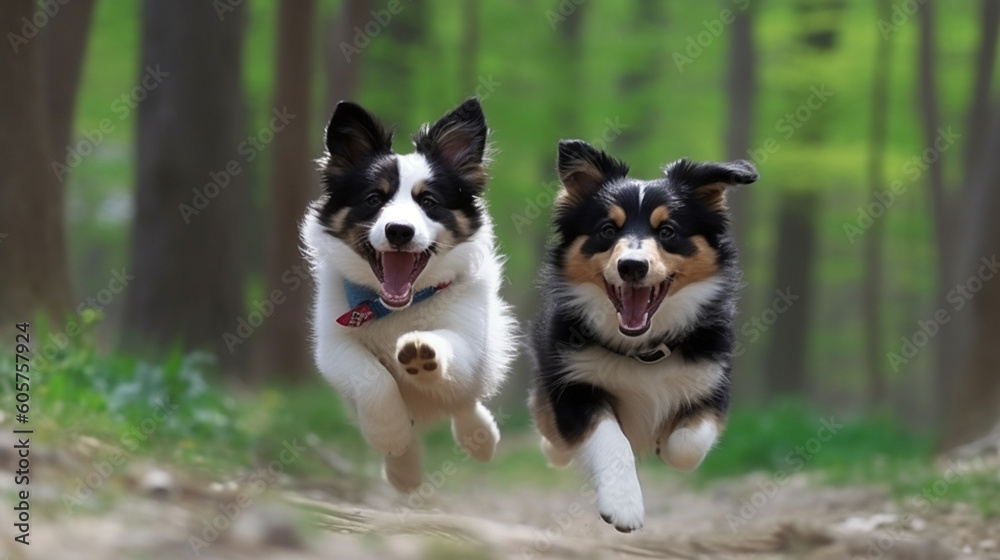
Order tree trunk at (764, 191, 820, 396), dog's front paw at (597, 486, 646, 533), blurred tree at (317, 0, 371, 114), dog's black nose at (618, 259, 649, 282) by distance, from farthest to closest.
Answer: tree trunk at (764, 191, 820, 396) < blurred tree at (317, 0, 371, 114) < dog's black nose at (618, 259, 649, 282) < dog's front paw at (597, 486, 646, 533)

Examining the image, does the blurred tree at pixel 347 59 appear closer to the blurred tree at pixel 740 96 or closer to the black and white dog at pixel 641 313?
the blurred tree at pixel 740 96

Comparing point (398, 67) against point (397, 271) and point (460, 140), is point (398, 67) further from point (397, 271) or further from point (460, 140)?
point (397, 271)

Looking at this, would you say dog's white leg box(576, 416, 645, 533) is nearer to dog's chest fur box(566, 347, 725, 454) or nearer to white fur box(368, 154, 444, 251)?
dog's chest fur box(566, 347, 725, 454)

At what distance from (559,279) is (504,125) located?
13238mm

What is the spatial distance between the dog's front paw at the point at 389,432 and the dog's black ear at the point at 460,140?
1204 millimetres

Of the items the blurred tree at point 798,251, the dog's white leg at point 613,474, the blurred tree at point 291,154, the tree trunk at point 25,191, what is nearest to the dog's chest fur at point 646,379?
the dog's white leg at point 613,474

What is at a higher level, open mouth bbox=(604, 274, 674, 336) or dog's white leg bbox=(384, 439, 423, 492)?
open mouth bbox=(604, 274, 674, 336)

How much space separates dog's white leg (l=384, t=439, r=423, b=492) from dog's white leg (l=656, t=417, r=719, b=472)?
1.25m

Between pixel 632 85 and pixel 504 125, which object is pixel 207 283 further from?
pixel 632 85

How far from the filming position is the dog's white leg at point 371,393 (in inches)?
190

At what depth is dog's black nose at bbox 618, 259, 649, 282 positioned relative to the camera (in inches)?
178

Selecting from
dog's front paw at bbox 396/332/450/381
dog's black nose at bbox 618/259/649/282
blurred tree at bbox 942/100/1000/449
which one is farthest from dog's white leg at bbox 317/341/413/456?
blurred tree at bbox 942/100/1000/449

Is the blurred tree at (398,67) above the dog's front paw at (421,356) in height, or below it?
above

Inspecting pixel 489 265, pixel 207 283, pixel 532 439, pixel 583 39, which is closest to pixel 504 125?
pixel 583 39
